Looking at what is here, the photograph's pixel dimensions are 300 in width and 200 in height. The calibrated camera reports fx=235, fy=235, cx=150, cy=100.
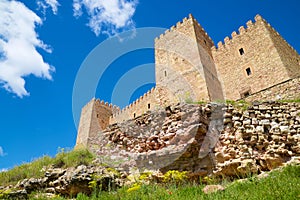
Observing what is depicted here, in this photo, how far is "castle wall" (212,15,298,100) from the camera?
1514 cm

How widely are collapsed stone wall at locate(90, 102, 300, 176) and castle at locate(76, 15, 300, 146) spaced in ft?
22.9

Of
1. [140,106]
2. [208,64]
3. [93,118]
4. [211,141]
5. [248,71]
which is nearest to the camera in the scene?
[211,141]

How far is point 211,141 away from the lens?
7059 mm

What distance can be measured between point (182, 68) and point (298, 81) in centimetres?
778

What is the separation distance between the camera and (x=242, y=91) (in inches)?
639

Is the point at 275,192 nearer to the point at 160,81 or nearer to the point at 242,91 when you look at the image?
the point at 242,91

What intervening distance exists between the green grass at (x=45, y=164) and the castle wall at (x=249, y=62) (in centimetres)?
1202

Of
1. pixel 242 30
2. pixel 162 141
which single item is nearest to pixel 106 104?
pixel 242 30

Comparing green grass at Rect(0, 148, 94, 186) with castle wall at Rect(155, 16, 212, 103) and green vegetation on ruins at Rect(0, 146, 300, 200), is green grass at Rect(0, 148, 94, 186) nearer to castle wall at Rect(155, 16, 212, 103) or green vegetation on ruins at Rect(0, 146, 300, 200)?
green vegetation on ruins at Rect(0, 146, 300, 200)

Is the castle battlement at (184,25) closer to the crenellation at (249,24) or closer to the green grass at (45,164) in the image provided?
the crenellation at (249,24)

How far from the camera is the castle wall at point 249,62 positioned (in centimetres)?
1514

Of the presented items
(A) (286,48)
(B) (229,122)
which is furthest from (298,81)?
(A) (286,48)

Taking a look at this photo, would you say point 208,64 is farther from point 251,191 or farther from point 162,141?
point 251,191

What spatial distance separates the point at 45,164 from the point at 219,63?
14802 millimetres
